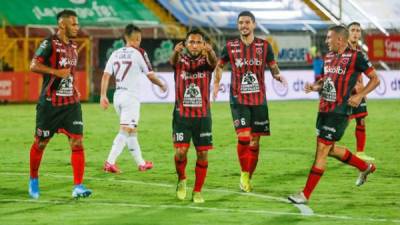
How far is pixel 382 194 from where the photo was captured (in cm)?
1303

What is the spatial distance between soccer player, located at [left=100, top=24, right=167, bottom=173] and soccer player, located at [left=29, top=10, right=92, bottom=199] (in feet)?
9.58

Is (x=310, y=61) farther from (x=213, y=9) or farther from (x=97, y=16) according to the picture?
(x=97, y=16)

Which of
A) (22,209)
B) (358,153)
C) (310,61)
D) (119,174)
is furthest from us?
(310,61)

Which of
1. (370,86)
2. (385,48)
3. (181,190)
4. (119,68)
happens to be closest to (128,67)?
(119,68)

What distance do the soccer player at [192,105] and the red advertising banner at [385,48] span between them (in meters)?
30.1

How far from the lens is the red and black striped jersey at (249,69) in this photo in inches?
545

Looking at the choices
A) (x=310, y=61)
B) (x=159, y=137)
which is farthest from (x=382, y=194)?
(x=310, y=61)

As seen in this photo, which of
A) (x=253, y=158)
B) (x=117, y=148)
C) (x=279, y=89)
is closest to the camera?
(x=253, y=158)

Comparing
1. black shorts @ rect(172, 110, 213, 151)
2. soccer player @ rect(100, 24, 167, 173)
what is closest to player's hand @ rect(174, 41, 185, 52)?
black shorts @ rect(172, 110, 213, 151)

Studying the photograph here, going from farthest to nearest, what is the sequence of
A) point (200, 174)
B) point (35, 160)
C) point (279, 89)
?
point (279, 89)
point (35, 160)
point (200, 174)

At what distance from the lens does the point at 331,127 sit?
12.2m

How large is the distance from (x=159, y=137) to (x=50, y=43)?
10.1 metres

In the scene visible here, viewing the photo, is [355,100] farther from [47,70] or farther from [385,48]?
[385,48]

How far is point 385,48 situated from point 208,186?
95.7 feet
